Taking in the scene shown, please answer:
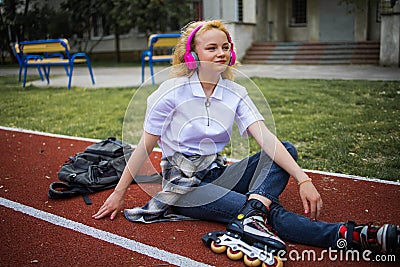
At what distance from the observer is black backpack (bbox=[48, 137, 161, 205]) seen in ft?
13.0

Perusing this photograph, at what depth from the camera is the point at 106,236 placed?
10.3 ft

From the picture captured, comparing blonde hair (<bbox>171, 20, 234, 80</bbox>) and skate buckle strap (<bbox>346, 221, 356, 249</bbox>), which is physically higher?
blonde hair (<bbox>171, 20, 234, 80</bbox>)

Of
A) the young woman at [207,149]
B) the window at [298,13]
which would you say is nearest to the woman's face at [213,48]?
the young woman at [207,149]

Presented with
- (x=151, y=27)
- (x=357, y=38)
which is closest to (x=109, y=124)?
(x=151, y=27)

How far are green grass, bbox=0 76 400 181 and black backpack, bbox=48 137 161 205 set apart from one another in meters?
1.89

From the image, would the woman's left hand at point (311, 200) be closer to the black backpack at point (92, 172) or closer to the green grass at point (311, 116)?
the black backpack at point (92, 172)

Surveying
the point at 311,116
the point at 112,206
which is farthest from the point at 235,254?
the point at 311,116

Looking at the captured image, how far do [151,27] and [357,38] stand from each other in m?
8.84

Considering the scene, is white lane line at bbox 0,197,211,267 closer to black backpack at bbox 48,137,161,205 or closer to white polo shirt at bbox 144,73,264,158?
black backpack at bbox 48,137,161,205

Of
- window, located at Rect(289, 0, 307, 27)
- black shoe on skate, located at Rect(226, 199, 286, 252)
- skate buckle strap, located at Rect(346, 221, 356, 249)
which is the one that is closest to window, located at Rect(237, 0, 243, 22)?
window, located at Rect(289, 0, 307, 27)

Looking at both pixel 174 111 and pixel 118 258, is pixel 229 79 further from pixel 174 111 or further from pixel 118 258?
pixel 118 258

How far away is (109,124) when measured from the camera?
7293 mm

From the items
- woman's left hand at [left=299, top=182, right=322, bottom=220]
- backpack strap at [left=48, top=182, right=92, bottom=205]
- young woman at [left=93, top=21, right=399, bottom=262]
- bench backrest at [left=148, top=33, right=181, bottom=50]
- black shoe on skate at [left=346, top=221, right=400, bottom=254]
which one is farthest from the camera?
bench backrest at [left=148, top=33, right=181, bottom=50]

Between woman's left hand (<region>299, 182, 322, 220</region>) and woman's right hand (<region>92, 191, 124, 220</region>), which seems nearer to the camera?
woman's left hand (<region>299, 182, 322, 220</region>)
